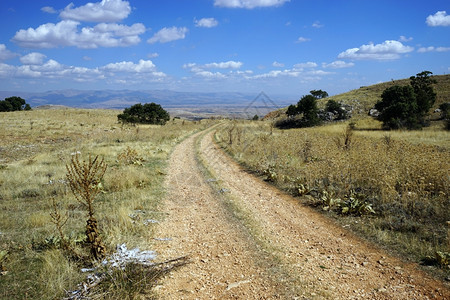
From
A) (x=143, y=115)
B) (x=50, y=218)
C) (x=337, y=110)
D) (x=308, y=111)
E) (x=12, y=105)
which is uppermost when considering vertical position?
(x=12, y=105)

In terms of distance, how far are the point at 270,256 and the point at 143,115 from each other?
49.0 metres

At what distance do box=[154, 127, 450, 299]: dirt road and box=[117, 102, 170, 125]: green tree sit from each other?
4193 cm

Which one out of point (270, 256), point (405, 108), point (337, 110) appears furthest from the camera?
point (337, 110)

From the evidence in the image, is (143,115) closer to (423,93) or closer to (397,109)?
(397,109)

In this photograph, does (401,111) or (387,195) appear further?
(401,111)

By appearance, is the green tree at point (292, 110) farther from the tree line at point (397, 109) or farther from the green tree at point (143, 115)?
the green tree at point (143, 115)

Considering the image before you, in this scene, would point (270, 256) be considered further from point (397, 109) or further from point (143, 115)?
point (143, 115)

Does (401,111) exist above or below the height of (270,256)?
above

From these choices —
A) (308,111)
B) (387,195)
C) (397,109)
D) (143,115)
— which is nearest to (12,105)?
(143,115)

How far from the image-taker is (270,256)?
210 inches

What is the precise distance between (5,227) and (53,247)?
2.55 metres

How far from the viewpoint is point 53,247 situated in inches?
203

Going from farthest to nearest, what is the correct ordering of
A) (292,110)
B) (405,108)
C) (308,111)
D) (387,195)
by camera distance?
(292,110), (308,111), (405,108), (387,195)

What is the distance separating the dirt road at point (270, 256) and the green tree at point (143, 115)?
4193 centimetres
